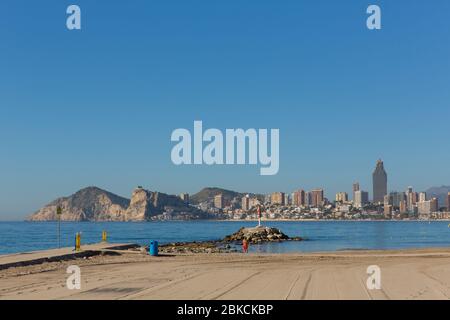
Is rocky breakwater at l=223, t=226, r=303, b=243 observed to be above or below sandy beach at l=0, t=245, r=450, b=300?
below

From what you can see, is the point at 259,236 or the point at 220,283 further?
Answer: the point at 259,236

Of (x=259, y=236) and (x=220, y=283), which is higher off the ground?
(x=220, y=283)

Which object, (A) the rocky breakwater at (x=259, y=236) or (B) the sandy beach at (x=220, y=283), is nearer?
(B) the sandy beach at (x=220, y=283)

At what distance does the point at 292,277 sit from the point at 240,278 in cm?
193

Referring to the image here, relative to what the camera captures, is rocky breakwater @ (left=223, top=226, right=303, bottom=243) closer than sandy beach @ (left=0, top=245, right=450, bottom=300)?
No

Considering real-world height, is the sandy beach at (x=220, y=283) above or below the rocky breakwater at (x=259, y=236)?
above
